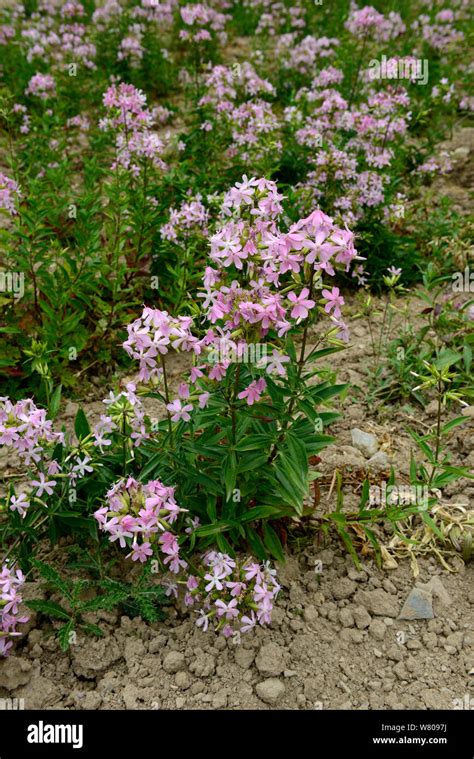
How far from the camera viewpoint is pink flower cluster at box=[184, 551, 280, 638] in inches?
103

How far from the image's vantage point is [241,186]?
93.7 inches

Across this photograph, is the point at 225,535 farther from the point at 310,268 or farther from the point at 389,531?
the point at 310,268

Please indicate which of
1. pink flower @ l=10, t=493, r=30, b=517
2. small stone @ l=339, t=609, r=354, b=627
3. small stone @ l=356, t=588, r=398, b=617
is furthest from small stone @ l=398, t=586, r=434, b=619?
pink flower @ l=10, t=493, r=30, b=517

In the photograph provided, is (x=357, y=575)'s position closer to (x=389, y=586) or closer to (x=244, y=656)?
(x=389, y=586)

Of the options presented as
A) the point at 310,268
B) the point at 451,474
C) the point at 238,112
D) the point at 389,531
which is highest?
the point at 238,112

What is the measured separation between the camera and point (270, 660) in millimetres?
2678

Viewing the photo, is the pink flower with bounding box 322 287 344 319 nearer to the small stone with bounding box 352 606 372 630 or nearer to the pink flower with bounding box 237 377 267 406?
the pink flower with bounding box 237 377 267 406

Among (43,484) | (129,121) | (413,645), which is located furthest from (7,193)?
(413,645)

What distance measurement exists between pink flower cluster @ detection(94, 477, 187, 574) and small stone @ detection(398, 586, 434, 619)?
1.08 m

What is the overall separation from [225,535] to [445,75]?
24.2 feet

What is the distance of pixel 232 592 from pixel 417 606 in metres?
0.86

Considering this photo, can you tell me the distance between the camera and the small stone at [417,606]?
2855 mm

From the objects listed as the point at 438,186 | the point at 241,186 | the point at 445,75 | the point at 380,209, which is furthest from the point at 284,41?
the point at 241,186

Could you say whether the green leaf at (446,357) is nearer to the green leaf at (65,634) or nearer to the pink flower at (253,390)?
the pink flower at (253,390)
